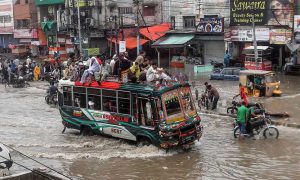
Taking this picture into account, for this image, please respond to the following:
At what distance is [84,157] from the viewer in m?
16.0

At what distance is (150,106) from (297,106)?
10.7 m

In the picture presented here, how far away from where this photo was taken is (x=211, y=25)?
39188 mm

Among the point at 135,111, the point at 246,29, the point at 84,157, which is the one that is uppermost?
the point at 246,29

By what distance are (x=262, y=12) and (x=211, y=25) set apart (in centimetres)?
485

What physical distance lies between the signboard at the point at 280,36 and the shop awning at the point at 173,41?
7.80m

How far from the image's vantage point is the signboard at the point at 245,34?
117ft

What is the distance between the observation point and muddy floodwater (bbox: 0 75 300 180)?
14.2 meters

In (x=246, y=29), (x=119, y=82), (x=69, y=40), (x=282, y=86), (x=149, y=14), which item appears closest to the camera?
(x=119, y=82)

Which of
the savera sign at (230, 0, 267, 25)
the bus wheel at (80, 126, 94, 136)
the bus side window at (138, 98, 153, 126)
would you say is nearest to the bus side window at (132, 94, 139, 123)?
the bus side window at (138, 98, 153, 126)

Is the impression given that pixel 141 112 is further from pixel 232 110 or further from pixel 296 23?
pixel 296 23

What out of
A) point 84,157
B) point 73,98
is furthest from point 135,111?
point 73,98

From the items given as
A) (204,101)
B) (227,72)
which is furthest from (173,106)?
(227,72)

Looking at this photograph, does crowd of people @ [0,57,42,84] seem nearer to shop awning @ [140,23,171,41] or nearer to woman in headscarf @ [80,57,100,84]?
shop awning @ [140,23,171,41]

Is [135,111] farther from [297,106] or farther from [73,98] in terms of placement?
[297,106]
